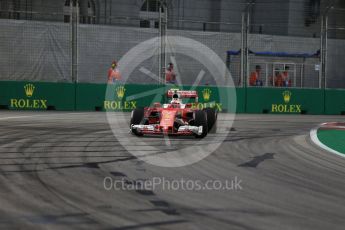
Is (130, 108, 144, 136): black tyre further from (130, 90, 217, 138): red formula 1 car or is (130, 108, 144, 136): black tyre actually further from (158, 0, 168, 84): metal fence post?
(158, 0, 168, 84): metal fence post

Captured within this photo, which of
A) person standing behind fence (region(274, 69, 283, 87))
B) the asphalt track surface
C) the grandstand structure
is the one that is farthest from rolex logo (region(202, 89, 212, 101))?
the asphalt track surface

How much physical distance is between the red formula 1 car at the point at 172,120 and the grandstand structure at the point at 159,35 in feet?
30.0

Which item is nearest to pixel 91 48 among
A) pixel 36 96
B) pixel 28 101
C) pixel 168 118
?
pixel 36 96

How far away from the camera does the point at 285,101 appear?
988 inches

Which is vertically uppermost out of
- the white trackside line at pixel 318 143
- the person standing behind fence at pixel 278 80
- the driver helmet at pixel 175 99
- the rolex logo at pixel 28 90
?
the person standing behind fence at pixel 278 80

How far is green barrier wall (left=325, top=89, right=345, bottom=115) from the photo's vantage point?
25.4m

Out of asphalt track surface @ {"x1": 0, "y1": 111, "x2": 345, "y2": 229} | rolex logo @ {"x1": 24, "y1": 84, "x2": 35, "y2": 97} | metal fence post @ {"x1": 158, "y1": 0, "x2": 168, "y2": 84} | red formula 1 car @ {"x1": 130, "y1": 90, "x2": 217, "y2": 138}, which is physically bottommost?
asphalt track surface @ {"x1": 0, "y1": 111, "x2": 345, "y2": 229}

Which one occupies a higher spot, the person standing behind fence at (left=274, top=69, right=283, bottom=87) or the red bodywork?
the person standing behind fence at (left=274, top=69, right=283, bottom=87)

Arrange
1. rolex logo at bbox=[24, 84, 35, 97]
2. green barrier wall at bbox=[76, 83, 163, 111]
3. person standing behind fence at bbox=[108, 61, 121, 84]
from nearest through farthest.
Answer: rolex logo at bbox=[24, 84, 35, 97] < person standing behind fence at bbox=[108, 61, 121, 84] < green barrier wall at bbox=[76, 83, 163, 111]

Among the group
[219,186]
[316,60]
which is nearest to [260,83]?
[316,60]

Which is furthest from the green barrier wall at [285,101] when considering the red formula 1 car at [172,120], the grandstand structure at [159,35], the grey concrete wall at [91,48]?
the red formula 1 car at [172,120]

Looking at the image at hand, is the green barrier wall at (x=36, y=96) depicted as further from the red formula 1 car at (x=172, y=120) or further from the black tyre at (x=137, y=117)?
the black tyre at (x=137, y=117)

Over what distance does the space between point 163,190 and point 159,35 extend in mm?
16542

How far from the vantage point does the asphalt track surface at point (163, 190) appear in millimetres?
5275
